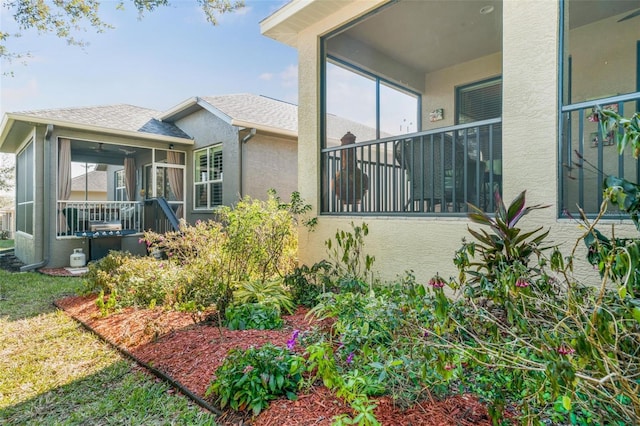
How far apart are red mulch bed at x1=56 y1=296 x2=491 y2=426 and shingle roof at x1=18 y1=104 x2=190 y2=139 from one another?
19.2 ft

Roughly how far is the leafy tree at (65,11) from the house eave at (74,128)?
313 cm

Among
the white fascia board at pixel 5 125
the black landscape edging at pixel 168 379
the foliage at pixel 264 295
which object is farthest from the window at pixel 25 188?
the foliage at pixel 264 295

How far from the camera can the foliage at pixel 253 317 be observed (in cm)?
382

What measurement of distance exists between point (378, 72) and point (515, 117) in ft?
12.4

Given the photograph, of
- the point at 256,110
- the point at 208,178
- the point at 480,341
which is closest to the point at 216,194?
the point at 208,178

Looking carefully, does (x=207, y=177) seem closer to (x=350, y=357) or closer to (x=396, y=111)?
(x=396, y=111)

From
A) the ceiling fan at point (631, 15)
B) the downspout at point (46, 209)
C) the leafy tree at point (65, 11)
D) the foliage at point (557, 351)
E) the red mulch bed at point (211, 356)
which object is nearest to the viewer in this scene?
the foliage at point (557, 351)

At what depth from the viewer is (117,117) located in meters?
10.8

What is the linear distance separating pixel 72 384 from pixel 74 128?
330 inches

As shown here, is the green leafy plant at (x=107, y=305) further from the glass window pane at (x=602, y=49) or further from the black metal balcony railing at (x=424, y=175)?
the glass window pane at (x=602, y=49)

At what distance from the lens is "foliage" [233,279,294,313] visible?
4215 mm

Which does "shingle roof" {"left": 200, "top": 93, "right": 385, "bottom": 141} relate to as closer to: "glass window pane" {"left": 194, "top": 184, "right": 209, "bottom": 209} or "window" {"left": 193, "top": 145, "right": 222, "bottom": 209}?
"window" {"left": 193, "top": 145, "right": 222, "bottom": 209}

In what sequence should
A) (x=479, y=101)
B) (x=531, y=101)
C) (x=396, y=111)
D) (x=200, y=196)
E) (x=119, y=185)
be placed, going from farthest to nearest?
1. (x=119, y=185)
2. (x=200, y=196)
3. (x=396, y=111)
4. (x=479, y=101)
5. (x=531, y=101)

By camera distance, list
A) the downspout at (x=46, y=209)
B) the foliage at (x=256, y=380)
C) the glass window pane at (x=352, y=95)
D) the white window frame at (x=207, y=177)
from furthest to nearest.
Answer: the white window frame at (x=207, y=177) < the downspout at (x=46, y=209) < the glass window pane at (x=352, y=95) < the foliage at (x=256, y=380)
